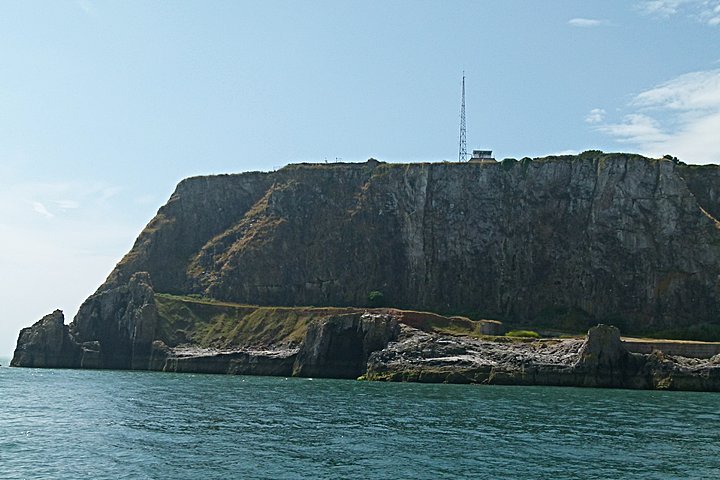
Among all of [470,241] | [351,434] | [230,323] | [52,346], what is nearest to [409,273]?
[470,241]

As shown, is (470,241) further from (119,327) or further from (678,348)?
(119,327)

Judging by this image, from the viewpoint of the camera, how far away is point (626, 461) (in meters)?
45.8

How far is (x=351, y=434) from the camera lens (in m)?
55.5

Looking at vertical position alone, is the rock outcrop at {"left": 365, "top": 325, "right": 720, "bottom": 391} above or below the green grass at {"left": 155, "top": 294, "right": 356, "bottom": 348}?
below

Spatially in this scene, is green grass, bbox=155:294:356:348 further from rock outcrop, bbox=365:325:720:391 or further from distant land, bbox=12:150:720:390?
rock outcrop, bbox=365:325:720:391

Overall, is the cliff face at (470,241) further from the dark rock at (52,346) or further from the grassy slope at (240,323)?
the dark rock at (52,346)

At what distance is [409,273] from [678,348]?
56.6 m

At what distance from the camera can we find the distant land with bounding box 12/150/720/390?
416 ft

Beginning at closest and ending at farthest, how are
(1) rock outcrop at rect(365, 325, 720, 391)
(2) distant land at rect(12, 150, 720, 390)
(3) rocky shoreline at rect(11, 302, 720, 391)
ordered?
(1) rock outcrop at rect(365, 325, 720, 391) < (3) rocky shoreline at rect(11, 302, 720, 391) < (2) distant land at rect(12, 150, 720, 390)

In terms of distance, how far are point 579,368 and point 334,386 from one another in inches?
1264

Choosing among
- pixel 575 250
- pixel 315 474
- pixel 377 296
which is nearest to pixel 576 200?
pixel 575 250

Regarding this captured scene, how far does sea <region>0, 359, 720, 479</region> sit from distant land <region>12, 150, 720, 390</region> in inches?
1247

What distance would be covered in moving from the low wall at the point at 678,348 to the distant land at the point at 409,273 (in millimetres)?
1609

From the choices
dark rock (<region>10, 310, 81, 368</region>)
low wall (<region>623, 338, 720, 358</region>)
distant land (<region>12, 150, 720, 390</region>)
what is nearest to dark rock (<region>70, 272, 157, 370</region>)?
distant land (<region>12, 150, 720, 390</region>)
